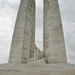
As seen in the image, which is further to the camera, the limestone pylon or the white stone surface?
the limestone pylon

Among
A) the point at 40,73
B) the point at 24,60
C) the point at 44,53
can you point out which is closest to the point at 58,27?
the point at 44,53

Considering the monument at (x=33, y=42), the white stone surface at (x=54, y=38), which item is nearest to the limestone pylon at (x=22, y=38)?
the monument at (x=33, y=42)

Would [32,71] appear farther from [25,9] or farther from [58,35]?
[25,9]

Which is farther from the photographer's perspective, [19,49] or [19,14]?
[19,14]

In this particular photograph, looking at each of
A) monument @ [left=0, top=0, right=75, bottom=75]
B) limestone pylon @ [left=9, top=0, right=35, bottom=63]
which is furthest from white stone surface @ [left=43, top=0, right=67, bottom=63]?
limestone pylon @ [left=9, top=0, right=35, bottom=63]

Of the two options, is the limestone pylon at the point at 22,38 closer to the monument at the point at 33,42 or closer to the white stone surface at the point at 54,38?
the monument at the point at 33,42

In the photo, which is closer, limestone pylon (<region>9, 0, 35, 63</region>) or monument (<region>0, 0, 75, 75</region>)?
monument (<region>0, 0, 75, 75</region>)

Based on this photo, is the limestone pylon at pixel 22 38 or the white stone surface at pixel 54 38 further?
the limestone pylon at pixel 22 38

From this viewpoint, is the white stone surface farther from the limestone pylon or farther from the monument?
the limestone pylon

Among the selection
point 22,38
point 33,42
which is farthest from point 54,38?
point 22,38

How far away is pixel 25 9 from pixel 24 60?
5.21m

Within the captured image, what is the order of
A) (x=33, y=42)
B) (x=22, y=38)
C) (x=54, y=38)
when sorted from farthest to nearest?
1. (x=33, y=42)
2. (x=22, y=38)
3. (x=54, y=38)

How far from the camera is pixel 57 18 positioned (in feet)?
29.4

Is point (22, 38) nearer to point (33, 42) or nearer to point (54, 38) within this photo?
point (33, 42)
